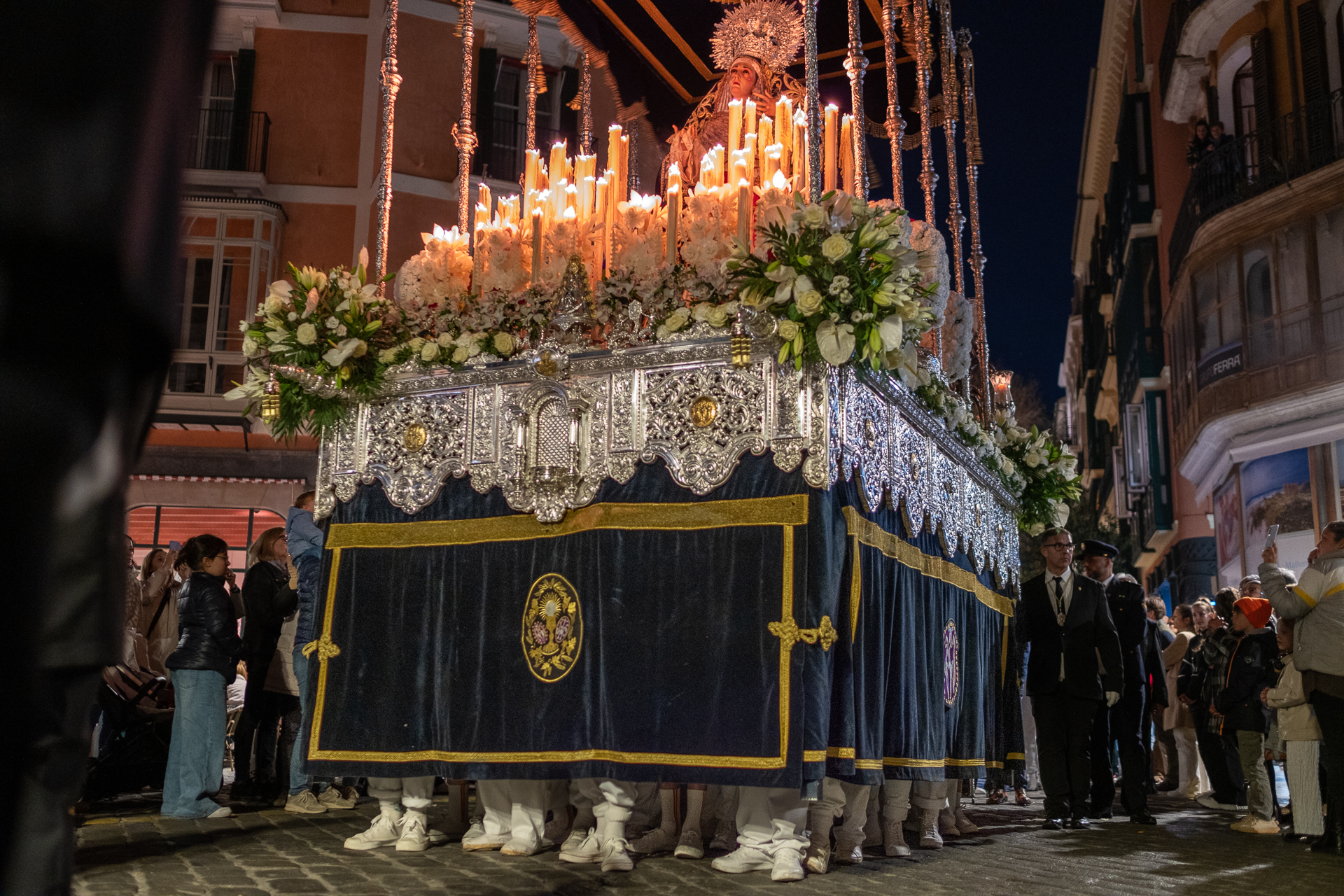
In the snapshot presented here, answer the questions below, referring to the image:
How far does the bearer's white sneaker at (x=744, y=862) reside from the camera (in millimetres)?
5074

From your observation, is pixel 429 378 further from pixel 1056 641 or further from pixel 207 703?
pixel 1056 641

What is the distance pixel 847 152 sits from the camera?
24.0 ft

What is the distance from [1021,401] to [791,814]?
27.8 meters

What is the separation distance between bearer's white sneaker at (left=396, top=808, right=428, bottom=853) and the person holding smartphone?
5373mm

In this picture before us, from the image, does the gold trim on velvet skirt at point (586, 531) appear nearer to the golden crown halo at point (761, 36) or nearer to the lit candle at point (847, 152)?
the lit candle at point (847, 152)

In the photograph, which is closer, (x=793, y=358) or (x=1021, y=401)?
(x=793, y=358)

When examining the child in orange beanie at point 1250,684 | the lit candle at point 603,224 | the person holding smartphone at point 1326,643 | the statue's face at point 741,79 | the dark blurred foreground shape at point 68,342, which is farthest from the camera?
the child in orange beanie at point 1250,684

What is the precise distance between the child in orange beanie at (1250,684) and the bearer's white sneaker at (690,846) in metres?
5.10

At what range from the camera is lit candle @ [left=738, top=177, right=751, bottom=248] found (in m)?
5.84

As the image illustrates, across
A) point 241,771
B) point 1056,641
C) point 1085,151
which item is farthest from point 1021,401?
point 241,771

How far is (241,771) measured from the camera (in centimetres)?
812

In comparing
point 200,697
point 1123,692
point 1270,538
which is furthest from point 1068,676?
point 200,697

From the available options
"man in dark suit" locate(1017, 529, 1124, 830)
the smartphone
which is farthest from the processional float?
the smartphone

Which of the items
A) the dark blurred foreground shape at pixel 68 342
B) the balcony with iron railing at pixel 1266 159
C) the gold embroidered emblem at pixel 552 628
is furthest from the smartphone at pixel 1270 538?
the balcony with iron railing at pixel 1266 159
